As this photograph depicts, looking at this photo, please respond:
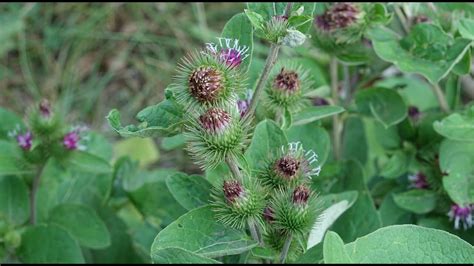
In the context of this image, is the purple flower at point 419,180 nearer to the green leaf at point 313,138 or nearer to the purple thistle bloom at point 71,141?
the green leaf at point 313,138

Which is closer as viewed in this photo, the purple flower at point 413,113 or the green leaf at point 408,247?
the green leaf at point 408,247

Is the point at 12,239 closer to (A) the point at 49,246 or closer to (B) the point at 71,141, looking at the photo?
(A) the point at 49,246

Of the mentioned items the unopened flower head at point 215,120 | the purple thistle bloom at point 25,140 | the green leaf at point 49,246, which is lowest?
the green leaf at point 49,246

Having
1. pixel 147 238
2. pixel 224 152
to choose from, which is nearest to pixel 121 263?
pixel 147 238

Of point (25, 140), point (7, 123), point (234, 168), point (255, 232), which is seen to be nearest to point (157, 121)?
point (234, 168)

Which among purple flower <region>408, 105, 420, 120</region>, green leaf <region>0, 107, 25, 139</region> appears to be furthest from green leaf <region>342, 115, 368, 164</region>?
green leaf <region>0, 107, 25, 139</region>

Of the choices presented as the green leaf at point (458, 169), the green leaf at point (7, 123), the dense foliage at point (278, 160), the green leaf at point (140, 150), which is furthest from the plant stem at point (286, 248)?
the green leaf at point (140, 150)

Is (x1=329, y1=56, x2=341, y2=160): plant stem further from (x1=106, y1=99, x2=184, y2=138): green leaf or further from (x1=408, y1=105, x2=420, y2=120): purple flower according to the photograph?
(x1=106, y1=99, x2=184, y2=138): green leaf
